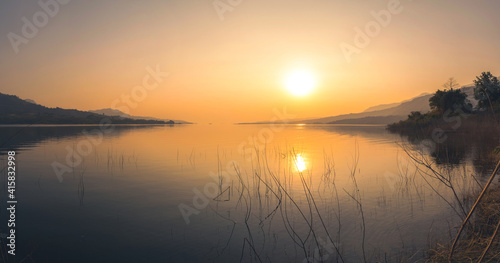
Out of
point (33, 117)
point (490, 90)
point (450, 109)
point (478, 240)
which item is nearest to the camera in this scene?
point (478, 240)

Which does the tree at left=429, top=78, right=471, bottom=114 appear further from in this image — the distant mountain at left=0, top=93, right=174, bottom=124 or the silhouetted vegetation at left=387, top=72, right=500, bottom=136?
the distant mountain at left=0, top=93, right=174, bottom=124

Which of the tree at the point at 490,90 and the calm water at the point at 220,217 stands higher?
the tree at the point at 490,90

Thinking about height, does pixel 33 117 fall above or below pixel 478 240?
above

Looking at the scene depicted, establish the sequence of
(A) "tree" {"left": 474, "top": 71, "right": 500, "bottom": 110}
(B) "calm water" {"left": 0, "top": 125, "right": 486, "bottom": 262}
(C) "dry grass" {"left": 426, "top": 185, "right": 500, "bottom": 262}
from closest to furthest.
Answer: (C) "dry grass" {"left": 426, "top": 185, "right": 500, "bottom": 262} < (B) "calm water" {"left": 0, "top": 125, "right": 486, "bottom": 262} < (A) "tree" {"left": 474, "top": 71, "right": 500, "bottom": 110}

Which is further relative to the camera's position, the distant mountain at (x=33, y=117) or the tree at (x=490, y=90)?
the distant mountain at (x=33, y=117)

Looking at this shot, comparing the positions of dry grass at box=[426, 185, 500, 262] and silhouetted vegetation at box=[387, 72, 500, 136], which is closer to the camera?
dry grass at box=[426, 185, 500, 262]

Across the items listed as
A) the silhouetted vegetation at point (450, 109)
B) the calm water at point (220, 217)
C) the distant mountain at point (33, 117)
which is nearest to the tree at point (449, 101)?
the silhouetted vegetation at point (450, 109)

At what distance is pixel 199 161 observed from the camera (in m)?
22.7

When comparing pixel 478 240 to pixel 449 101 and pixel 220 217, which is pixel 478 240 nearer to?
pixel 220 217

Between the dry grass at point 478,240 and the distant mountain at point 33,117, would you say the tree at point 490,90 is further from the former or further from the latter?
the distant mountain at point 33,117

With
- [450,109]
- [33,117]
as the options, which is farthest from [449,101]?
[33,117]

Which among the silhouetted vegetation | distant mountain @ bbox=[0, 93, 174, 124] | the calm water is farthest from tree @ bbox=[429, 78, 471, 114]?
distant mountain @ bbox=[0, 93, 174, 124]

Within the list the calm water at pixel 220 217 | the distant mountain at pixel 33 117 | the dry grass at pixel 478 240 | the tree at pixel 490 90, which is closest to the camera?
the dry grass at pixel 478 240

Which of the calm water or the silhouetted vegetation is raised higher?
the silhouetted vegetation
